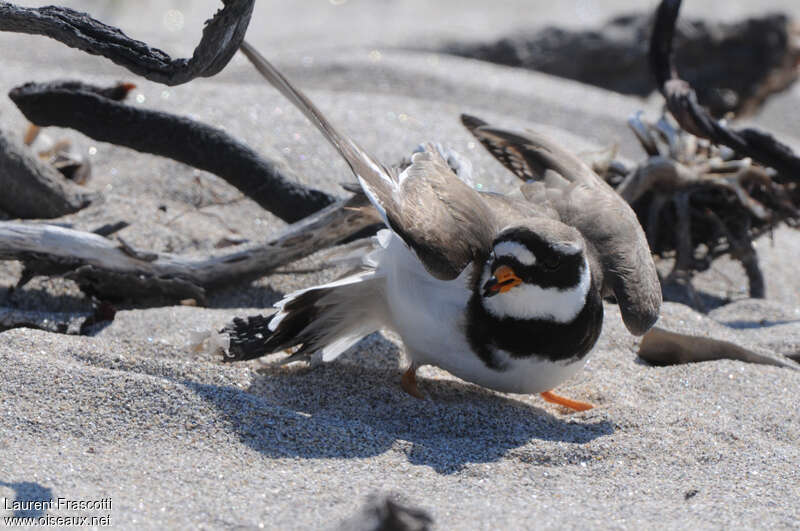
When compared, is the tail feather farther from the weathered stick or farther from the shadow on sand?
the weathered stick

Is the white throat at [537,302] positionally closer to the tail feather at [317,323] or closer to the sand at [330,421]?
the sand at [330,421]

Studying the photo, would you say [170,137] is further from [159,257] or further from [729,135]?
[729,135]

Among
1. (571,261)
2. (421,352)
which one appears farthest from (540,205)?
(421,352)

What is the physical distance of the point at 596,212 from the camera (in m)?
3.41

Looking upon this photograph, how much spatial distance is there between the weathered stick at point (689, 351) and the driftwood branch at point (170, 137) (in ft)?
4.85

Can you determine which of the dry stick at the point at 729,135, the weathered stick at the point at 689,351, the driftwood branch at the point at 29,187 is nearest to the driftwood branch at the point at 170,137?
the driftwood branch at the point at 29,187

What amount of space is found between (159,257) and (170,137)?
0.55 meters

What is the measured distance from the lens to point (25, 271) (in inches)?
142

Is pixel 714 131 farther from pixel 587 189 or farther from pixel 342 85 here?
pixel 342 85

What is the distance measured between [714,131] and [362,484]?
252cm

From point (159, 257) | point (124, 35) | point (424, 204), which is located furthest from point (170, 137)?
point (424, 204)

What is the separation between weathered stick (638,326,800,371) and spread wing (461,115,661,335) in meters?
0.45

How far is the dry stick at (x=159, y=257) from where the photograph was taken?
3553 mm

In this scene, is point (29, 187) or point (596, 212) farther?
point (29, 187)
